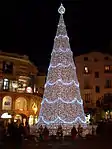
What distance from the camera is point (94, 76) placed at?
5269cm

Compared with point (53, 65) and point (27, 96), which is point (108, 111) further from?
point (53, 65)

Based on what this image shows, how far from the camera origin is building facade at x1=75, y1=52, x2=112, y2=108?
171ft

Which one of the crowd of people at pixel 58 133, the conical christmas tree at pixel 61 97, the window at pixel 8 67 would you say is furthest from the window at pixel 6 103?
the crowd of people at pixel 58 133

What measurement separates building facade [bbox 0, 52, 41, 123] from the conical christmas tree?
1687cm

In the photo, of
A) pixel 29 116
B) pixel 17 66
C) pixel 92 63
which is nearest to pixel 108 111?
pixel 92 63

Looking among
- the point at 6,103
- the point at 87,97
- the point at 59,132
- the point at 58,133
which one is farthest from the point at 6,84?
the point at 58,133

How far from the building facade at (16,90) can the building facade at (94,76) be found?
8.16m

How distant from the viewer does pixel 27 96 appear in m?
47.3

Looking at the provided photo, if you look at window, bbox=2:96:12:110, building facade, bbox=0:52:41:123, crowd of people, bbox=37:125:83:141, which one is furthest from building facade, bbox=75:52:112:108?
crowd of people, bbox=37:125:83:141

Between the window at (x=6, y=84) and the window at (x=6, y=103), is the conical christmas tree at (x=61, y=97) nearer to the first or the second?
the window at (x=6, y=103)

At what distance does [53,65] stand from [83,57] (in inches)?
968

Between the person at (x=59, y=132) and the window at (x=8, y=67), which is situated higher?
the window at (x=8, y=67)

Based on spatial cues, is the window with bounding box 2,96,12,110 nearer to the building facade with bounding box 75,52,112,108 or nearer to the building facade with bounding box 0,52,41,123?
the building facade with bounding box 0,52,41,123

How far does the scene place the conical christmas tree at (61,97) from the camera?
92.6 feet
